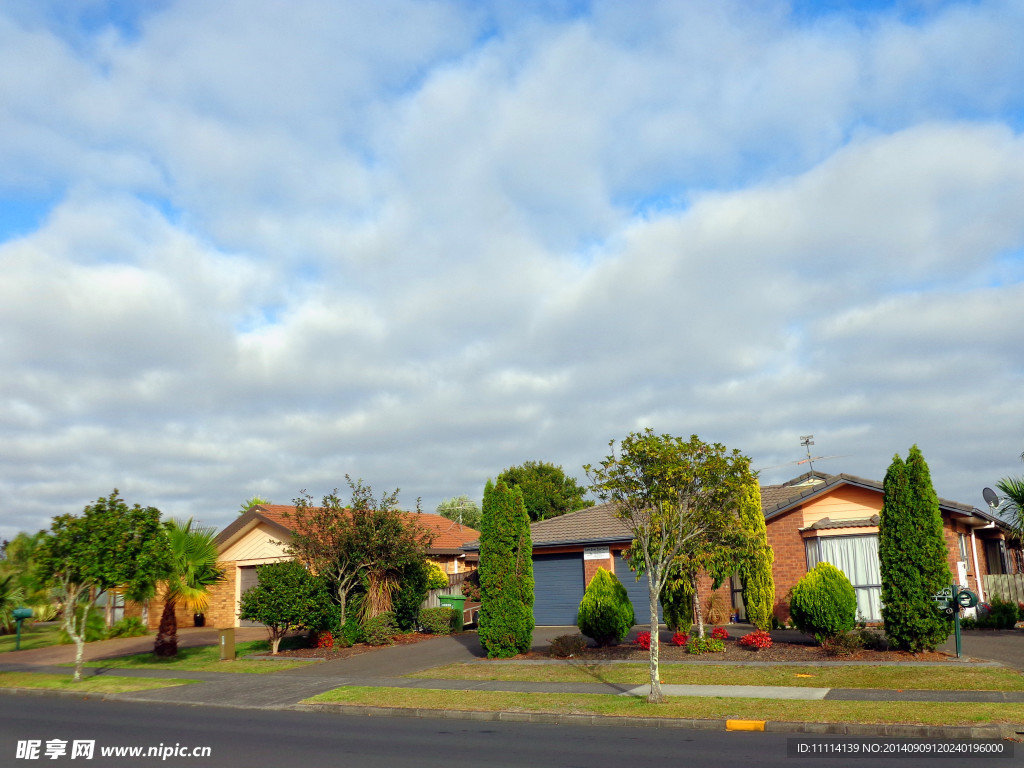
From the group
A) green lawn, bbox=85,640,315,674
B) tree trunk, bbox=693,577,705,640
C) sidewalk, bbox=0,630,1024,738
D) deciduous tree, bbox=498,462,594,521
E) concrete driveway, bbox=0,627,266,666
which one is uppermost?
deciduous tree, bbox=498,462,594,521

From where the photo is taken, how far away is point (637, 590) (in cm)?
2727

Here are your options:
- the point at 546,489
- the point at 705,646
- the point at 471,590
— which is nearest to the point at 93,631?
the point at 471,590

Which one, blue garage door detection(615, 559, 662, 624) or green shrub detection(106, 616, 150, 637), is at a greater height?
blue garage door detection(615, 559, 662, 624)

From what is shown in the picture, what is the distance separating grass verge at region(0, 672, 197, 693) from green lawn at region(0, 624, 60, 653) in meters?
10.3

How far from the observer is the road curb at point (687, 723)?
33.5ft

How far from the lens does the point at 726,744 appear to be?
34.2 feet

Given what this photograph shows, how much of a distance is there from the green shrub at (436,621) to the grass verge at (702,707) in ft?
35.9

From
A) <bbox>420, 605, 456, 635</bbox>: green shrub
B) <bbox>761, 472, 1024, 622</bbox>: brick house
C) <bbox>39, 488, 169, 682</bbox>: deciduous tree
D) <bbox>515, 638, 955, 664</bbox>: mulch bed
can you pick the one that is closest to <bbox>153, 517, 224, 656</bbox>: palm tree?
<bbox>39, 488, 169, 682</bbox>: deciduous tree

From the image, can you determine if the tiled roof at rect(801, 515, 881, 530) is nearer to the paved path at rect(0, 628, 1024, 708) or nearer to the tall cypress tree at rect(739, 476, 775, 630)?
the tall cypress tree at rect(739, 476, 775, 630)

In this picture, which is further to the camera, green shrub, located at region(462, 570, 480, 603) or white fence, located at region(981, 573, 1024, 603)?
green shrub, located at region(462, 570, 480, 603)

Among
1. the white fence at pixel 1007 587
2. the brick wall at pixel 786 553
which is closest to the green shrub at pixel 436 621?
the brick wall at pixel 786 553

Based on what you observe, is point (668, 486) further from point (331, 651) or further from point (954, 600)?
point (331, 651)

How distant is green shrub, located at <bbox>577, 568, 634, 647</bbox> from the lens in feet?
63.8

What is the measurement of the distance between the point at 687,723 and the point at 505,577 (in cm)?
861
